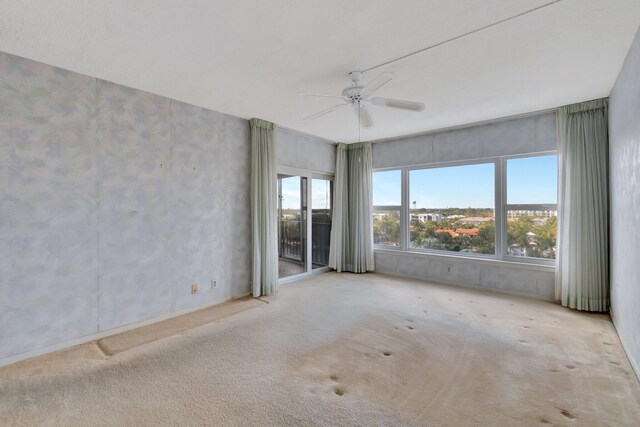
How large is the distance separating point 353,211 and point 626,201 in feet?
12.3

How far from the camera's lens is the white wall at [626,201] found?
2.21 metres

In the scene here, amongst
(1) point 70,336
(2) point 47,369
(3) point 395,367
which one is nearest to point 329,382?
(3) point 395,367

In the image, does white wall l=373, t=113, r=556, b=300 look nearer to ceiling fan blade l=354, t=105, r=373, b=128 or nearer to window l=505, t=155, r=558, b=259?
window l=505, t=155, r=558, b=259

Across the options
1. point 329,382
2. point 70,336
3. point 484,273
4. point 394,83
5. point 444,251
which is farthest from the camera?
point 444,251

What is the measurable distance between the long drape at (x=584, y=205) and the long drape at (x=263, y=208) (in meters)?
3.84

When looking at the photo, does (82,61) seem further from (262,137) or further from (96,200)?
(262,137)

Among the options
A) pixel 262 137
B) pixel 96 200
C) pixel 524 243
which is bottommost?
pixel 524 243

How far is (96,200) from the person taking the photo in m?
2.79

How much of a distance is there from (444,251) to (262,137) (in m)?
3.54

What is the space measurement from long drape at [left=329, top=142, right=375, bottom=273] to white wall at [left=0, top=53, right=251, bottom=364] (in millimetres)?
2357

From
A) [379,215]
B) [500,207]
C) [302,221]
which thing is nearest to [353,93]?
[302,221]

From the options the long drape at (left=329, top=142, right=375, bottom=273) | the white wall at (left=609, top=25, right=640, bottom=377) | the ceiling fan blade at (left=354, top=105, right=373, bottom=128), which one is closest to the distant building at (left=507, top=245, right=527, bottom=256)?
the white wall at (left=609, top=25, right=640, bottom=377)

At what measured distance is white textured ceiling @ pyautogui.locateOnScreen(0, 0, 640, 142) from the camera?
6.14 feet

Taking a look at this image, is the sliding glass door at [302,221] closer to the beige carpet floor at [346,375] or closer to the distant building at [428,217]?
the distant building at [428,217]
